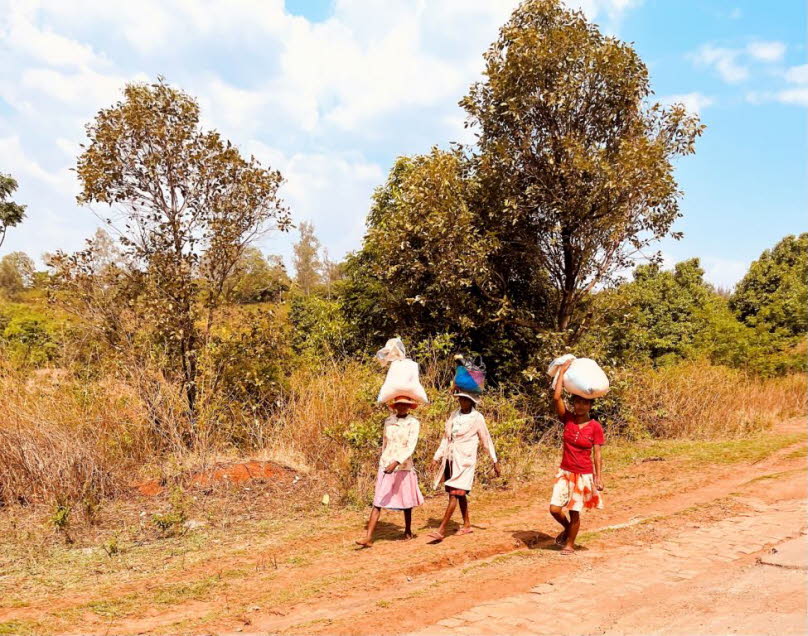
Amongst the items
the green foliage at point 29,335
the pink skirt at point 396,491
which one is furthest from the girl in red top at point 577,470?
the green foliage at point 29,335

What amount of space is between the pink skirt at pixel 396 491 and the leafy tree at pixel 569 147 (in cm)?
614

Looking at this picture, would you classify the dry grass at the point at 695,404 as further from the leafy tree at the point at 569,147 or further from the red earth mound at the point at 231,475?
the red earth mound at the point at 231,475

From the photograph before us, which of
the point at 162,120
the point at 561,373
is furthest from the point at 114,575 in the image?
the point at 162,120

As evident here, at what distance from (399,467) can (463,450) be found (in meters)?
0.70

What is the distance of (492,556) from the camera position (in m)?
5.96

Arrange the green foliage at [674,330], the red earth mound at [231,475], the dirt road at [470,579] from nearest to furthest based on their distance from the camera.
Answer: the dirt road at [470,579] → the red earth mound at [231,475] → the green foliage at [674,330]

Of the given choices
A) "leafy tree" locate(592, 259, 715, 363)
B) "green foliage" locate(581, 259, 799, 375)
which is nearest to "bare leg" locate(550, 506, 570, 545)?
"green foliage" locate(581, 259, 799, 375)

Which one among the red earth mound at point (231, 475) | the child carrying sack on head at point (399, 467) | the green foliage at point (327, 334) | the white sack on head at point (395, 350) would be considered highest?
the green foliage at point (327, 334)

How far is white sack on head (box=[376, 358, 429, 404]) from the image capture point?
21.7 ft

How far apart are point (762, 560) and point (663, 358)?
1656 centimetres

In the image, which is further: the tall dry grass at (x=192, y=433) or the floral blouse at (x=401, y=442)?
the tall dry grass at (x=192, y=433)

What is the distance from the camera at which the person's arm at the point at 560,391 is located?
5.88 m

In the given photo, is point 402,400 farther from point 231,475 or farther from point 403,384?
point 231,475

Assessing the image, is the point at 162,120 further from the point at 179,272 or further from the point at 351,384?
the point at 351,384
